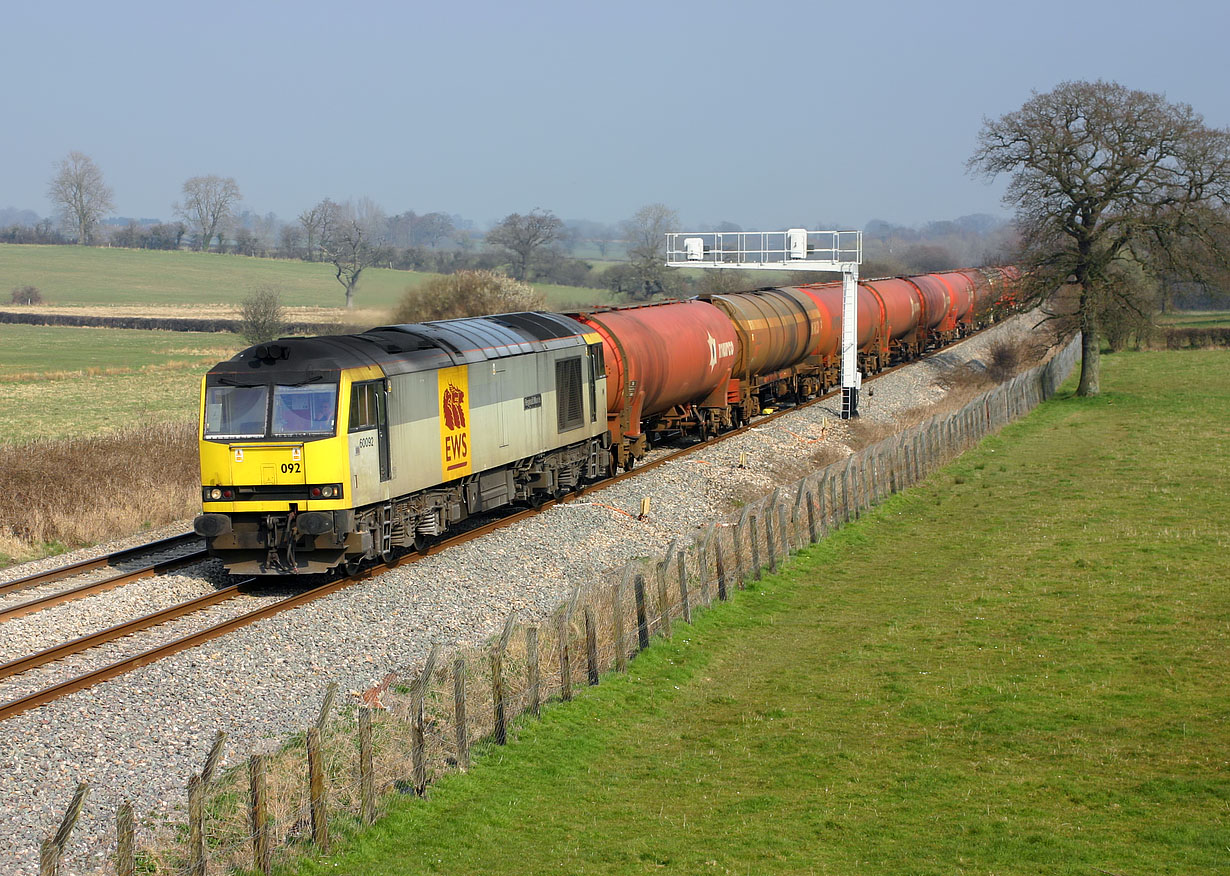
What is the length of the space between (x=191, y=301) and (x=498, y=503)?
90.9 metres

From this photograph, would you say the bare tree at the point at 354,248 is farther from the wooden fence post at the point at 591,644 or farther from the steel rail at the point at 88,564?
the wooden fence post at the point at 591,644

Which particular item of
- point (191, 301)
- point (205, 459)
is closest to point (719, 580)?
point (205, 459)

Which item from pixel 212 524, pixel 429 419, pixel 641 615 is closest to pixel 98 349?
pixel 429 419

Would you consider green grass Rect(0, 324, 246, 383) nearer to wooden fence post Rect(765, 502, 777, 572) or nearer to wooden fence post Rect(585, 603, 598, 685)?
wooden fence post Rect(765, 502, 777, 572)

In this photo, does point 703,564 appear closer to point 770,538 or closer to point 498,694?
point 770,538

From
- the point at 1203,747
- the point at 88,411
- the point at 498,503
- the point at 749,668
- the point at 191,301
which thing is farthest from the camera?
the point at 191,301

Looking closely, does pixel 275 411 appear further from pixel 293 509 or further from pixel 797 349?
pixel 797 349

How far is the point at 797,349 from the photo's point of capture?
40.3 metres

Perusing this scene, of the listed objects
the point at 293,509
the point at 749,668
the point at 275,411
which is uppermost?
the point at 275,411

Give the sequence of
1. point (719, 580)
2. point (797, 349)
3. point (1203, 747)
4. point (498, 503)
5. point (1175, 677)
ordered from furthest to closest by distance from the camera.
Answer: point (797, 349) < point (498, 503) < point (719, 580) < point (1175, 677) < point (1203, 747)

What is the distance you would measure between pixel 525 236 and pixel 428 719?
3945 inches

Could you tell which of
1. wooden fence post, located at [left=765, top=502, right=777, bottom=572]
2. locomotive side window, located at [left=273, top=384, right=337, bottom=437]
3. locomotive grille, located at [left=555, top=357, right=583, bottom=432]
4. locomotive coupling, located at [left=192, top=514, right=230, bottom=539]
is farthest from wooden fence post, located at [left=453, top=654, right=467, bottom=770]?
locomotive grille, located at [left=555, top=357, right=583, bottom=432]

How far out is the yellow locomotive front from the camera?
17.9 m

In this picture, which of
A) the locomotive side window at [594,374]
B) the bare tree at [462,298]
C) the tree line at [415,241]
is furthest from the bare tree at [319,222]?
the locomotive side window at [594,374]
